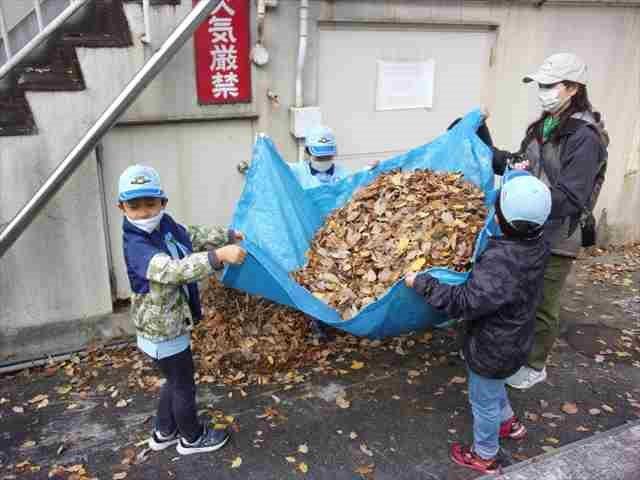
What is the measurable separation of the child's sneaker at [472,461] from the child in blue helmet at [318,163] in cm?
192

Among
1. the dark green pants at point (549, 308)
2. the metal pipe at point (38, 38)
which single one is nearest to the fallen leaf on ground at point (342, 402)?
the dark green pants at point (549, 308)

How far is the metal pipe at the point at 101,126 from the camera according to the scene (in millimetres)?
3191

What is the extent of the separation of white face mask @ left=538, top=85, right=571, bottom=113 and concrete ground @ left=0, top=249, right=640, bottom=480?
187 cm

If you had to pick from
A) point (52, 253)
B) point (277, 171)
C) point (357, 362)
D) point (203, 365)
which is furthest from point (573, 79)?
point (52, 253)

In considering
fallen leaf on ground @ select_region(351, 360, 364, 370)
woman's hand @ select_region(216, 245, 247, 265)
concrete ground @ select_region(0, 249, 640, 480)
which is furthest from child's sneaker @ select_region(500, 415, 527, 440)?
woman's hand @ select_region(216, 245, 247, 265)

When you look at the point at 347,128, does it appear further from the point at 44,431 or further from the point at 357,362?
the point at 44,431

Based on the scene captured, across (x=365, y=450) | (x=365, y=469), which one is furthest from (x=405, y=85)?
(x=365, y=469)

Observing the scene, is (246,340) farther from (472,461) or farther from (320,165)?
(472,461)

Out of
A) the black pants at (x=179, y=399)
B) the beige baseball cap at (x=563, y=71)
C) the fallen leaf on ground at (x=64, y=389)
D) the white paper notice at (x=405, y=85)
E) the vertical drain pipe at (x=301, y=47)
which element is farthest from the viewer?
the white paper notice at (x=405, y=85)

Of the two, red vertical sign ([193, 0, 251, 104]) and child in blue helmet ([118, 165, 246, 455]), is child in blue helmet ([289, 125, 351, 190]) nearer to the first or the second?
red vertical sign ([193, 0, 251, 104])

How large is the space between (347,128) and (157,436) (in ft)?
9.44

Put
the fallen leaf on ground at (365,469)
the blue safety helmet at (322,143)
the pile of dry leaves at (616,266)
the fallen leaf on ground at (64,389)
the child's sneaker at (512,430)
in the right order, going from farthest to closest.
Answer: the pile of dry leaves at (616,266) < the blue safety helmet at (322,143) < the fallen leaf on ground at (64,389) < the child's sneaker at (512,430) < the fallen leaf on ground at (365,469)

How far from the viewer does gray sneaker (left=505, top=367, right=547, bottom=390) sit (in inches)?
143

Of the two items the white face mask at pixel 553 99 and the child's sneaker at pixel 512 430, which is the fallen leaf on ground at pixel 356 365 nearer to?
the child's sneaker at pixel 512 430
